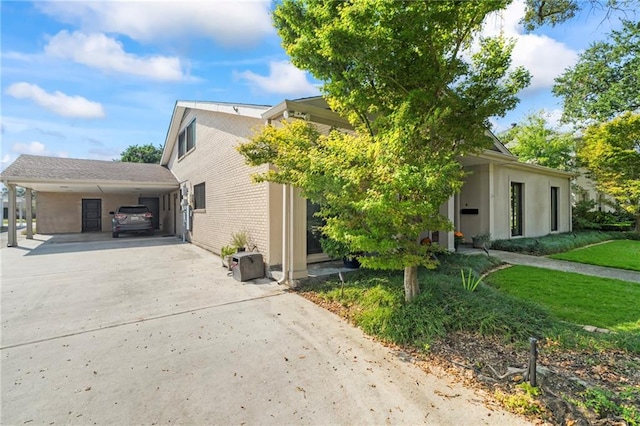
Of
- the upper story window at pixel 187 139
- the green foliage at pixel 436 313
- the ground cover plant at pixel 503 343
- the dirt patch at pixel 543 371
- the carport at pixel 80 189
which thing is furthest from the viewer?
the upper story window at pixel 187 139

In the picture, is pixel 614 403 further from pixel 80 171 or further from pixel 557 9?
pixel 80 171

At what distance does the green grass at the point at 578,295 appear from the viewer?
411 centimetres

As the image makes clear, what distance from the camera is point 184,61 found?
8.52 m

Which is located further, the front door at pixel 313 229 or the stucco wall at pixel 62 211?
the stucco wall at pixel 62 211

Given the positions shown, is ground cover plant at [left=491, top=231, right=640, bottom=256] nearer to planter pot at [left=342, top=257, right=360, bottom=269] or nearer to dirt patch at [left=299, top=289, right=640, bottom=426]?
planter pot at [left=342, top=257, right=360, bottom=269]

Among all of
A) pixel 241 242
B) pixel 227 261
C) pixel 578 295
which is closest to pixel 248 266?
pixel 241 242

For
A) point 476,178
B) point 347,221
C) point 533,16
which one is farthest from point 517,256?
point 347,221

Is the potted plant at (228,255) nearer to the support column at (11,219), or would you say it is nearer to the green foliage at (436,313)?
the green foliage at (436,313)

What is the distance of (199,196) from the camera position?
40.4 feet

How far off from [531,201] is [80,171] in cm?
2048

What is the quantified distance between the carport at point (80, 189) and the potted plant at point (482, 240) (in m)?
14.3

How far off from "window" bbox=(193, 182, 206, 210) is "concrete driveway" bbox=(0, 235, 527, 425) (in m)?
6.52

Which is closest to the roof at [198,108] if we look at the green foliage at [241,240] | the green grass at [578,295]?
the green foliage at [241,240]

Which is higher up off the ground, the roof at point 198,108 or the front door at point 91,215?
the roof at point 198,108
